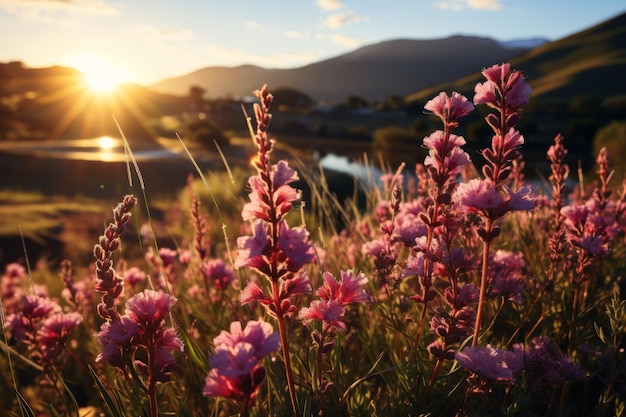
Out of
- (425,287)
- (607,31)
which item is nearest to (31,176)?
(425,287)

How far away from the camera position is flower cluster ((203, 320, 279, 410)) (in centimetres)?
106

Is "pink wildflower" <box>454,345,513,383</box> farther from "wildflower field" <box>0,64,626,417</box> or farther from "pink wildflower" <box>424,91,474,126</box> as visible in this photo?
"pink wildflower" <box>424,91,474,126</box>

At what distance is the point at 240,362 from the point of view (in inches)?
42.2

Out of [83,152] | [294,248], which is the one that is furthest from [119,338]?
[83,152]

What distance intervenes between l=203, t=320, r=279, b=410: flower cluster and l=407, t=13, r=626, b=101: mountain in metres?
97.8

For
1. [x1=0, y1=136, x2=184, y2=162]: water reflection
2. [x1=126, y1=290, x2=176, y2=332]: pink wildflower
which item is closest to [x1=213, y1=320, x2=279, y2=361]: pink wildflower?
[x1=126, y1=290, x2=176, y2=332]: pink wildflower

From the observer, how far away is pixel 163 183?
22.6 meters

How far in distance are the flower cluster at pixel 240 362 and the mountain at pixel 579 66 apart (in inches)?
3852

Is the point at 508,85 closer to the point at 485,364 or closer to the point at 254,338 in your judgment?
the point at 485,364

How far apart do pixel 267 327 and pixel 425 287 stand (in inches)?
35.0

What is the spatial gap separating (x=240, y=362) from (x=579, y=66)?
14435 centimetres

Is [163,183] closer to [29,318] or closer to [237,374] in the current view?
[29,318]

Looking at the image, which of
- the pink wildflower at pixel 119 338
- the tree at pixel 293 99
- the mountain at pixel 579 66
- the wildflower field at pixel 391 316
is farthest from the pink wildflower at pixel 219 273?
the tree at pixel 293 99

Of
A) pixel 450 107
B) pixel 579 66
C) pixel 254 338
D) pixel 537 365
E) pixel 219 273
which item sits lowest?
pixel 537 365
